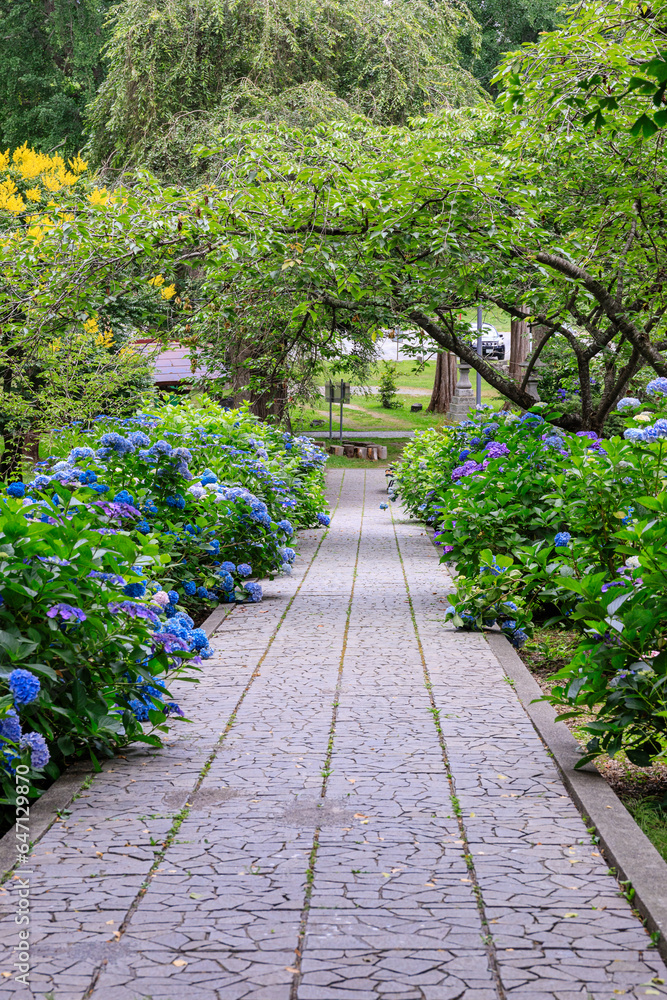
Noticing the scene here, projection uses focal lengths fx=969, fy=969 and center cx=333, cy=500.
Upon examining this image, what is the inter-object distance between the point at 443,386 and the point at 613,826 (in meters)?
27.6

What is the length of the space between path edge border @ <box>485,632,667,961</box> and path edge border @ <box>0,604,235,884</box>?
1.93m

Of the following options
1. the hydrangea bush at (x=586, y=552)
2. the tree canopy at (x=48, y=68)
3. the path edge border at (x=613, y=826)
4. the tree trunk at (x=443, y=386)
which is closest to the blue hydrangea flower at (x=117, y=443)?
the hydrangea bush at (x=586, y=552)

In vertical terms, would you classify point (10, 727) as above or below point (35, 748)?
above

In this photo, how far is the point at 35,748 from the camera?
3.44 m

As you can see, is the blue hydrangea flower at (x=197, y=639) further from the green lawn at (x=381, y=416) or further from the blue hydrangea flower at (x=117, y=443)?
the green lawn at (x=381, y=416)

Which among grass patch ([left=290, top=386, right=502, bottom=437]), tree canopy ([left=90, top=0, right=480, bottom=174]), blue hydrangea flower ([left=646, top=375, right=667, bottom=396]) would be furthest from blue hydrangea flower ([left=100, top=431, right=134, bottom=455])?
grass patch ([left=290, top=386, right=502, bottom=437])

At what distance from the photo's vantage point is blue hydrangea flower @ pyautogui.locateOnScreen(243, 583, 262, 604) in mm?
7852

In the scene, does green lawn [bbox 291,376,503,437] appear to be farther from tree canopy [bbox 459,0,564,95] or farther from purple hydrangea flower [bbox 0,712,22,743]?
purple hydrangea flower [bbox 0,712,22,743]

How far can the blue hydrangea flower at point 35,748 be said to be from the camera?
3.43m

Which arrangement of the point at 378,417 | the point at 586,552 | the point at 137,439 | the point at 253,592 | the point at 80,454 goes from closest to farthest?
the point at 586,552 → the point at 80,454 → the point at 137,439 → the point at 253,592 → the point at 378,417

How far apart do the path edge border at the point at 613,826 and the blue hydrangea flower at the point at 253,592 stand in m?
3.24

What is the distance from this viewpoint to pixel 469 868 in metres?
3.11

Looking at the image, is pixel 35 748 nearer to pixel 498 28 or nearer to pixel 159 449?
pixel 159 449

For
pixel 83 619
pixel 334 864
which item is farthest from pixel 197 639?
pixel 334 864
